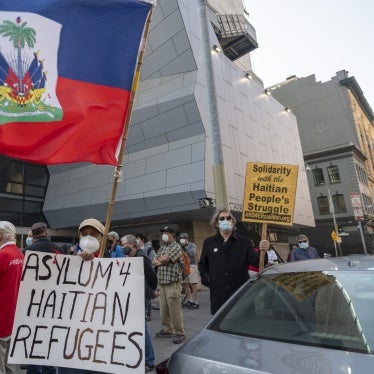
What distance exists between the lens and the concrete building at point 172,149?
14344mm

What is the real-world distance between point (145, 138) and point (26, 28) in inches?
484

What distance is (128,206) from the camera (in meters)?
15.9

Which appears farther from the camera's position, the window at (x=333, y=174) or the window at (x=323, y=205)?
the window at (x=333, y=174)

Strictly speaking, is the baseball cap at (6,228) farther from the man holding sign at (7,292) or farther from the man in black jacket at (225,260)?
the man in black jacket at (225,260)

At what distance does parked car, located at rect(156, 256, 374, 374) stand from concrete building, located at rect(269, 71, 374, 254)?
3684 cm

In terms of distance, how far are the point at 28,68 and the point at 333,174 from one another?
40672mm

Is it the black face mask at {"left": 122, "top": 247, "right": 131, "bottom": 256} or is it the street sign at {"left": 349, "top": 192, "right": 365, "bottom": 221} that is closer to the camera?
the black face mask at {"left": 122, "top": 247, "right": 131, "bottom": 256}

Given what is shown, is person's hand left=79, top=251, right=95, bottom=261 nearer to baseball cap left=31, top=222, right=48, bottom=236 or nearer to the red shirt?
the red shirt

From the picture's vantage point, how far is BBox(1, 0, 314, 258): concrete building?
47.1ft

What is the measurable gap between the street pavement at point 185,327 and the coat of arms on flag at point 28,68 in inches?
101

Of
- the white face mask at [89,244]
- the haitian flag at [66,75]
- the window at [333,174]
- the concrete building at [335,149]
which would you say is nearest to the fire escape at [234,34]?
the concrete building at [335,149]

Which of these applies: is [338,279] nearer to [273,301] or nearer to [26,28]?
[273,301]

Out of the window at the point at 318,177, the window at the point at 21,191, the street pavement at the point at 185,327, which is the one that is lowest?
the street pavement at the point at 185,327

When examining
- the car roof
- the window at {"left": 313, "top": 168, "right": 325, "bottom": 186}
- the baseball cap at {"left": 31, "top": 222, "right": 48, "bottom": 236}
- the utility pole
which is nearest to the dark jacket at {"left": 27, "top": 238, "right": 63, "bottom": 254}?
the baseball cap at {"left": 31, "top": 222, "right": 48, "bottom": 236}
